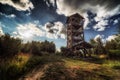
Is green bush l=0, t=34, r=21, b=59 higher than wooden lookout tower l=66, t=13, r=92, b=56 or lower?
lower

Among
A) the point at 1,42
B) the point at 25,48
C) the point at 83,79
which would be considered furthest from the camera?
the point at 25,48

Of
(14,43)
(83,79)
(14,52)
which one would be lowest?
(83,79)

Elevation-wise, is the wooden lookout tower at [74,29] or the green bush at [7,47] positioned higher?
the wooden lookout tower at [74,29]

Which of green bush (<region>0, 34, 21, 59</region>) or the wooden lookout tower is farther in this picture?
the wooden lookout tower

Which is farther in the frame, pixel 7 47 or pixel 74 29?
pixel 74 29

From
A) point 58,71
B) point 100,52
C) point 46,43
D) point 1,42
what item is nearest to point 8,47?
point 1,42

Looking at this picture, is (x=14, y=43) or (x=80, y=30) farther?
(x=80, y=30)

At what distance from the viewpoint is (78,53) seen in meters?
20.0

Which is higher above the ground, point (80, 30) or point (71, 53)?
point (80, 30)

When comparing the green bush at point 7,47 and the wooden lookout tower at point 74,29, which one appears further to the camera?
Result: the wooden lookout tower at point 74,29

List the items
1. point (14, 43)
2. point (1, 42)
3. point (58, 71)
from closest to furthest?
point (58, 71) → point (1, 42) → point (14, 43)

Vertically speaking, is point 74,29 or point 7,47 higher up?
point 74,29

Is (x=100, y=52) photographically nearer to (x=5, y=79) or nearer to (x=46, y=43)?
(x=46, y=43)

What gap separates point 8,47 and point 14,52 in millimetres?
562
